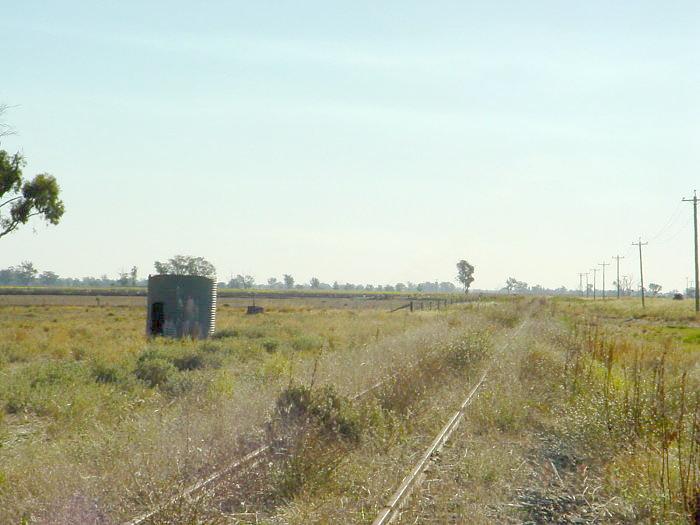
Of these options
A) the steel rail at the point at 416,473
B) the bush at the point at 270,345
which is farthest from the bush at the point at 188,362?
the steel rail at the point at 416,473

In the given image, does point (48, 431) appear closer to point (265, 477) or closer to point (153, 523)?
point (265, 477)

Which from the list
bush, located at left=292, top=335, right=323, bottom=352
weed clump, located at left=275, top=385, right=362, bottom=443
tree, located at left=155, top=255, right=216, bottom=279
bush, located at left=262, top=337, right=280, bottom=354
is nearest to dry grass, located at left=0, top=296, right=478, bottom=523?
weed clump, located at left=275, top=385, right=362, bottom=443

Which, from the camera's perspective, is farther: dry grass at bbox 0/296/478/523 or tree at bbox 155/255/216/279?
tree at bbox 155/255/216/279

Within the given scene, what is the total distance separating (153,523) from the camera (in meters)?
5.88

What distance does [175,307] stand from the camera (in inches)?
1020

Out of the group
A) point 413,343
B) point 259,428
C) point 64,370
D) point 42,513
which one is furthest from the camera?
point 413,343

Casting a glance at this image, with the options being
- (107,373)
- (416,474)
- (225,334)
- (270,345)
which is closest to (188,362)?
(107,373)

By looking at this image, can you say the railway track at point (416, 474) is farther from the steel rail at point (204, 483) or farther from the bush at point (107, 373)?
the bush at point (107, 373)

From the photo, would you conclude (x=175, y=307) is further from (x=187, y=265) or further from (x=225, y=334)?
(x=187, y=265)

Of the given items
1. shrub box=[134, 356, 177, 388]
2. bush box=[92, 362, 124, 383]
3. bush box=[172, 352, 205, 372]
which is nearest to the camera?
bush box=[92, 362, 124, 383]

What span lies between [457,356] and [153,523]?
498 inches

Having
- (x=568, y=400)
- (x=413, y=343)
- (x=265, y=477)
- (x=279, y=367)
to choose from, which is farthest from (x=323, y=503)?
(x=413, y=343)

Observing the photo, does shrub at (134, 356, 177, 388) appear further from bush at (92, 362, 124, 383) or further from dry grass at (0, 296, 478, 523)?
bush at (92, 362, 124, 383)

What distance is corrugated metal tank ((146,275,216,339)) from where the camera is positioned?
25781 mm
